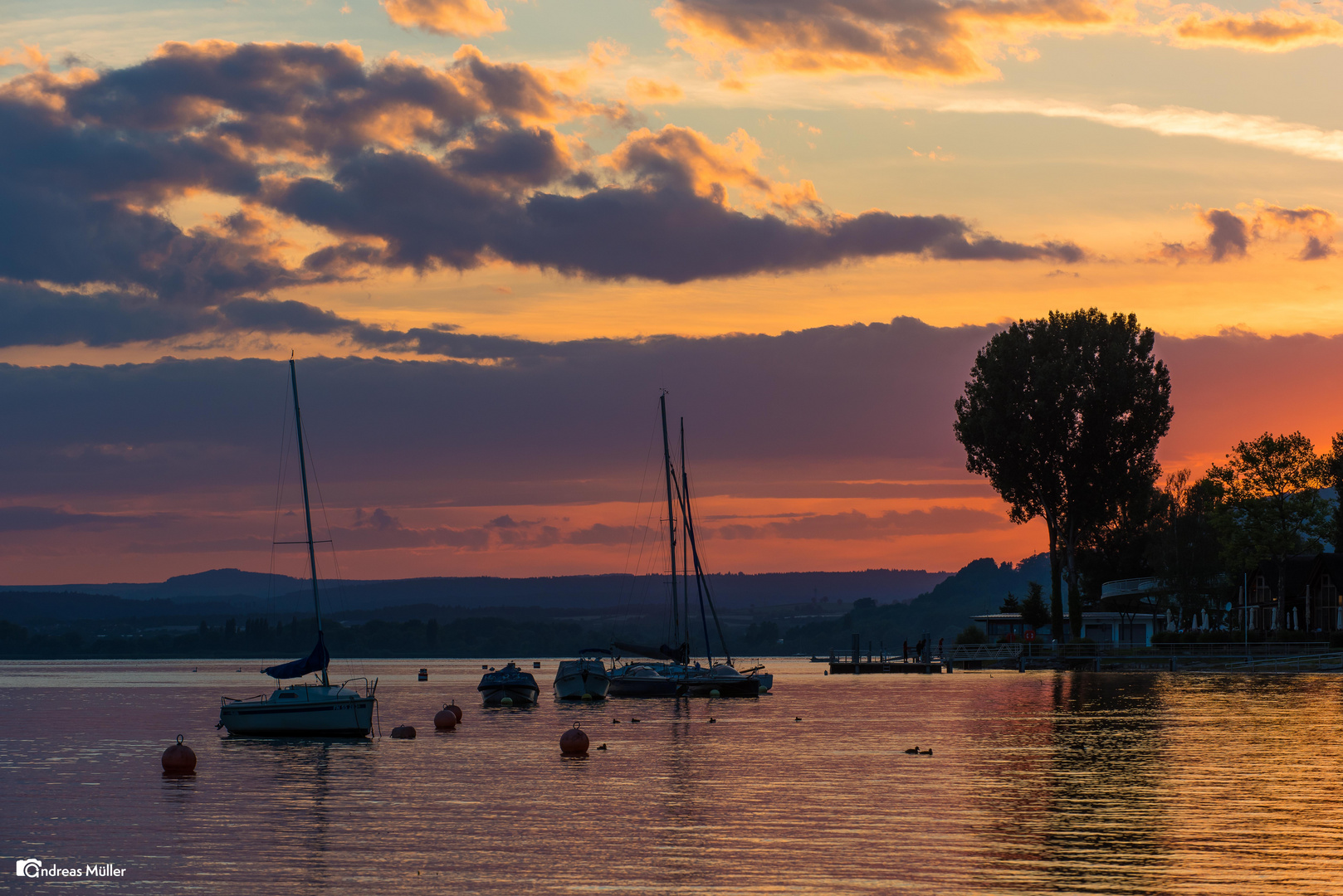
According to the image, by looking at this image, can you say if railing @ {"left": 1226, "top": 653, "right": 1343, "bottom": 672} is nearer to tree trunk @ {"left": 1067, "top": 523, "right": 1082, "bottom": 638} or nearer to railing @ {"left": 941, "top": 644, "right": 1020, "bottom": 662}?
tree trunk @ {"left": 1067, "top": 523, "right": 1082, "bottom": 638}

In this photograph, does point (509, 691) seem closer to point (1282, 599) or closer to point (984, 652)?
point (984, 652)

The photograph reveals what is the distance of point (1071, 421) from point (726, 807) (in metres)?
84.0

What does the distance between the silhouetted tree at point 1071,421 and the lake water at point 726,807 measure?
4507 centimetres

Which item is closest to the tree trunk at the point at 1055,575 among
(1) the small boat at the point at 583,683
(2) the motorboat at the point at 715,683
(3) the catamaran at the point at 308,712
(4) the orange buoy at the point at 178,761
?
(2) the motorboat at the point at 715,683

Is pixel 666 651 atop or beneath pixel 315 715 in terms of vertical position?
beneath

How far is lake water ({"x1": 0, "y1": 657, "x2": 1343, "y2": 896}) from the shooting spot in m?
22.6

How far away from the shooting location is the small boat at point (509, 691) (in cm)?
8856

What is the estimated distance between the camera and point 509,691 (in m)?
88.9

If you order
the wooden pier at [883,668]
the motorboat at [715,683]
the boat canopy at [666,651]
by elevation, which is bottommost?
the wooden pier at [883,668]

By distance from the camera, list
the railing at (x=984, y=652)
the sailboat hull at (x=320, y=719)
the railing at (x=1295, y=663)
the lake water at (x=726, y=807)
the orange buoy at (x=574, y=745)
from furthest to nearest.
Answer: the railing at (x=984, y=652) < the railing at (x=1295, y=663) < the sailboat hull at (x=320, y=719) < the orange buoy at (x=574, y=745) < the lake water at (x=726, y=807)

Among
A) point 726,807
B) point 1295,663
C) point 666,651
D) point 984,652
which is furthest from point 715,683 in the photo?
point 726,807

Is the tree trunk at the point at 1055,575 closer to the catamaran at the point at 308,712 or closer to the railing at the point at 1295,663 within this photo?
the railing at the point at 1295,663

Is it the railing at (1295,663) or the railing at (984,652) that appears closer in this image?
the railing at (1295,663)

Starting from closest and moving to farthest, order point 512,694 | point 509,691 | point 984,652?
point 512,694 < point 509,691 < point 984,652
